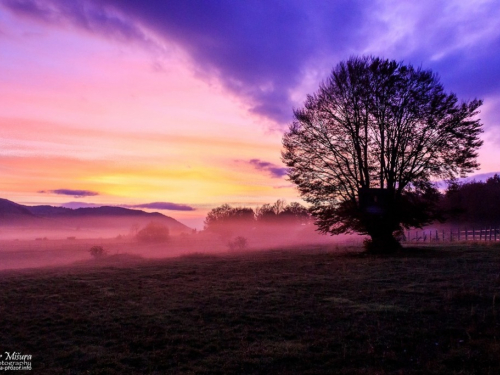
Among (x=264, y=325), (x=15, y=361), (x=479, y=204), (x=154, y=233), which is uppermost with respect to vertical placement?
(x=479, y=204)

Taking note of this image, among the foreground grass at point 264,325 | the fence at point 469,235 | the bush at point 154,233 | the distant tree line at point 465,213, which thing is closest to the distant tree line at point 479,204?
the distant tree line at point 465,213

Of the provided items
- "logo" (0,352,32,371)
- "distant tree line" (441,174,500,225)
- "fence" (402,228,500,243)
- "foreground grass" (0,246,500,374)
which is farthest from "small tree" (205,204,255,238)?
"logo" (0,352,32,371)

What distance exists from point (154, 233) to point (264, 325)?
60722 mm

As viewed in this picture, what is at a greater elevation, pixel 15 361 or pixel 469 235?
pixel 469 235

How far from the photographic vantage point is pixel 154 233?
6744 cm

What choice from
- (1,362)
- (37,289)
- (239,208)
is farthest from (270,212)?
(1,362)

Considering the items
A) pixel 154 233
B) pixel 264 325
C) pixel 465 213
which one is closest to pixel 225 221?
pixel 154 233

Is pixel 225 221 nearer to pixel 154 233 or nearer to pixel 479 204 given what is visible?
pixel 154 233

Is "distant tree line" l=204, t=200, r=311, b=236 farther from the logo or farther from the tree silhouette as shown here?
the logo

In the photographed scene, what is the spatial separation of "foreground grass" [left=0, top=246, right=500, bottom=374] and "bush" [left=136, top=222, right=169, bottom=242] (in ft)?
170

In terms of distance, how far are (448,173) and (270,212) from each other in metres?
77.7

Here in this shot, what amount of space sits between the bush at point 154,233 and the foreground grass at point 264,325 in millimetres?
51859

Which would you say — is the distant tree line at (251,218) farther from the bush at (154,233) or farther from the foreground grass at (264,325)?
the foreground grass at (264,325)

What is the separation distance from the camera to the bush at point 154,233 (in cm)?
6712
